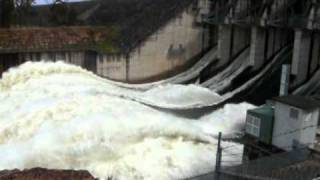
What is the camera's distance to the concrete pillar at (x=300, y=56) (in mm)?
20531

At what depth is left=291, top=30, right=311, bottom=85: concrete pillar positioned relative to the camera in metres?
20.5

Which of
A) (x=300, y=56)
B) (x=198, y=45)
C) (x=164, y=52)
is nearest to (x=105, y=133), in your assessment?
(x=300, y=56)

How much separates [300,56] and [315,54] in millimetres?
1052

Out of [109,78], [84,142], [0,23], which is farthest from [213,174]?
[0,23]

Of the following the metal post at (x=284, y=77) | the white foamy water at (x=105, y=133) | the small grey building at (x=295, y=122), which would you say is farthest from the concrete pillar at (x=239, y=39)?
the small grey building at (x=295, y=122)

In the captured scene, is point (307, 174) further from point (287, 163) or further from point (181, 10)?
point (181, 10)

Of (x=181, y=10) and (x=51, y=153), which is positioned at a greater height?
(x=181, y=10)

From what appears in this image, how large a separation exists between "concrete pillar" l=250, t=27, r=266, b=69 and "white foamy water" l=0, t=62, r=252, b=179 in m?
3.56

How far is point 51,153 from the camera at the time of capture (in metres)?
14.8

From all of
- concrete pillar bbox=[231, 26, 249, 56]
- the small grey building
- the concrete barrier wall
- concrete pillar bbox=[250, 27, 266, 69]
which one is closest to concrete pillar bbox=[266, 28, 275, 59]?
concrete pillar bbox=[250, 27, 266, 69]

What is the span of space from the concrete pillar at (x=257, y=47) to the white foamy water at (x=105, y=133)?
11.7ft

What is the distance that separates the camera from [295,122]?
13.6 metres

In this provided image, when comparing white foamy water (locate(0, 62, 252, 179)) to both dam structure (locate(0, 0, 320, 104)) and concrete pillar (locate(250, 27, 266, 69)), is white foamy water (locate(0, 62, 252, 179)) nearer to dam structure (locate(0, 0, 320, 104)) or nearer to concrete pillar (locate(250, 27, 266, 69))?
dam structure (locate(0, 0, 320, 104))

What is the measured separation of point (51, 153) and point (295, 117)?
21.6ft
